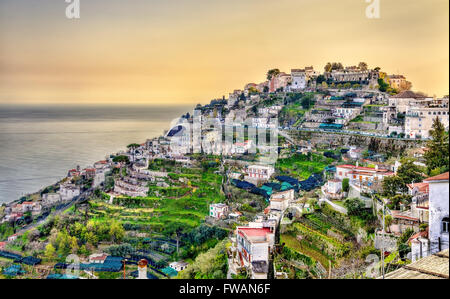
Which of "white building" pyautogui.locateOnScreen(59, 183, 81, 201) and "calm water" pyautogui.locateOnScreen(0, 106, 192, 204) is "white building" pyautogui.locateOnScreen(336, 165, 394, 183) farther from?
"calm water" pyautogui.locateOnScreen(0, 106, 192, 204)

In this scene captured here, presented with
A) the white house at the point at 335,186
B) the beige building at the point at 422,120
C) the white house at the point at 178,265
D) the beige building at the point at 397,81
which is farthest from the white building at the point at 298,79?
the white house at the point at 178,265

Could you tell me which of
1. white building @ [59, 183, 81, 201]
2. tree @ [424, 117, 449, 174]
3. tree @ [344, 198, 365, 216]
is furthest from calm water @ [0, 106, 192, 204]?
tree @ [424, 117, 449, 174]

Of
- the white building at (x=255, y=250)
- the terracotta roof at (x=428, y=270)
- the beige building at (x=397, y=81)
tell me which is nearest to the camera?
the terracotta roof at (x=428, y=270)

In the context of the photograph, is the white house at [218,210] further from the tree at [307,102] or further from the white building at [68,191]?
Result: the tree at [307,102]

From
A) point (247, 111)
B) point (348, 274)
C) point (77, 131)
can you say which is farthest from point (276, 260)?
point (77, 131)

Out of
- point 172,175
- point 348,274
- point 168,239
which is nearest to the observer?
point 348,274

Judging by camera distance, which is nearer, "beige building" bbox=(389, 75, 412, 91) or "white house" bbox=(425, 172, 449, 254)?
"white house" bbox=(425, 172, 449, 254)
